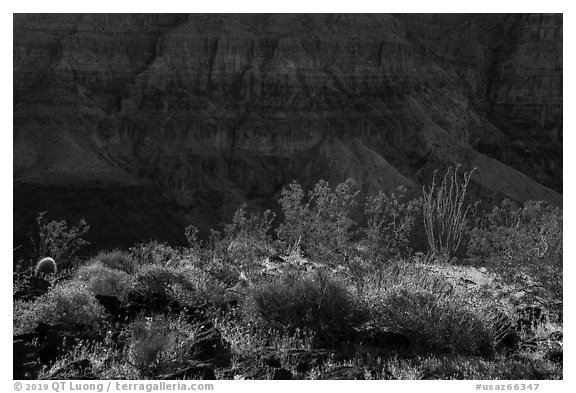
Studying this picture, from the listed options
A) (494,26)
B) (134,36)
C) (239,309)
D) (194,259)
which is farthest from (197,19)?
(239,309)

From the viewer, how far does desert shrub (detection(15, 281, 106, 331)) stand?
A: 1143 centimetres

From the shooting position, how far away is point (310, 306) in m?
11.6

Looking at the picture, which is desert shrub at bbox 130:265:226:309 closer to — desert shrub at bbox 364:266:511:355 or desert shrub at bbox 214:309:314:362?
desert shrub at bbox 214:309:314:362

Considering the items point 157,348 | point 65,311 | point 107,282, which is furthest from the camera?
point 107,282

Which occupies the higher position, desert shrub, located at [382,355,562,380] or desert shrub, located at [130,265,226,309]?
desert shrub, located at [130,265,226,309]

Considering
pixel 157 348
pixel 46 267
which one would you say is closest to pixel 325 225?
pixel 157 348

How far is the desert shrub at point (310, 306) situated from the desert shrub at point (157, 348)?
0.96 meters

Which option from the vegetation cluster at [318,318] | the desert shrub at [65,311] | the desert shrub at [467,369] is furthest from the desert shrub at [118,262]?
the desert shrub at [467,369]

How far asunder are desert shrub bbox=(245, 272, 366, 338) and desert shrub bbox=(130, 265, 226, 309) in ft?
3.31

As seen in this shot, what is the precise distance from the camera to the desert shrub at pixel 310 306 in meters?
11.5

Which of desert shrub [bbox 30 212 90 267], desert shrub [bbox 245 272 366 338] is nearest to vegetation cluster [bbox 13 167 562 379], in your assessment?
desert shrub [bbox 245 272 366 338]

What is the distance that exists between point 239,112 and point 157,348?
50.5 metres

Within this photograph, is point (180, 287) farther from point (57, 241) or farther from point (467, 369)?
point (57, 241)

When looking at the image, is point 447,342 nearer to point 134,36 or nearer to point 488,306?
point 488,306
